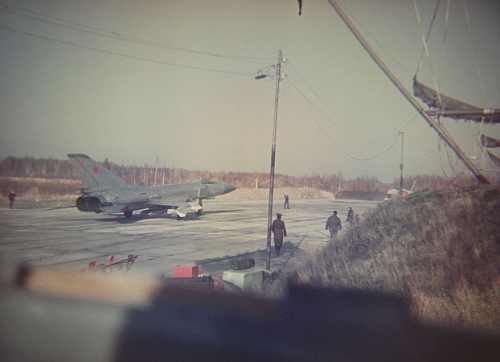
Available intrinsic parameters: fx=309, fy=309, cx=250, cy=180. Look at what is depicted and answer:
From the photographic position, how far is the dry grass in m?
4.37

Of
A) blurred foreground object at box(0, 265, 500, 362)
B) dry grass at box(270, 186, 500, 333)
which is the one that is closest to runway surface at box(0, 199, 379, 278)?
blurred foreground object at box(0, 265, 500, 362)

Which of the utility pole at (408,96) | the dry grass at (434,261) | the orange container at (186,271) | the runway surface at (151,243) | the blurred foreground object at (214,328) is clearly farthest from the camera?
the runway surface at (151,243)

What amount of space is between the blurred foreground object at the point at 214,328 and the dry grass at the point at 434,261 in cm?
28

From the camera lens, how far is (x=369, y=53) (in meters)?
5.73

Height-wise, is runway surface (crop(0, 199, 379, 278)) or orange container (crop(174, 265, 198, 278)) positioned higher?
orange container (crop(174, 265, 198, 278))

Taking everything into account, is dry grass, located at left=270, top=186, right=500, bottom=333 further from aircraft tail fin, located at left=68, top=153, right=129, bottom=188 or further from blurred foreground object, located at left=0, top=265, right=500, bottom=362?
aircraft tail fin, located at left=68, top=153, right=129, bottom=188

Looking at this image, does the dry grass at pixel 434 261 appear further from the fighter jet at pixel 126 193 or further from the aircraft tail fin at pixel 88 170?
the aircraft tail fin at pixel 88 170

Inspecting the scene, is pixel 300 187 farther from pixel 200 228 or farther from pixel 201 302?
pixel 201 302

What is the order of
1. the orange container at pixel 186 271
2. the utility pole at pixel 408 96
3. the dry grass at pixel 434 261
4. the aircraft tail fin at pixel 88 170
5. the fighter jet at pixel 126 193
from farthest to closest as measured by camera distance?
the aircraft tail fin at pixel 88 170 → the fighter jet at pixel 126 193 → the orange container at pixel 186 271 → the utility pole at pixel 408 96 → the dry grass at pixel 434 261

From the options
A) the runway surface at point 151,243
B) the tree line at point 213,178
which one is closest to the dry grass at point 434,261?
the runway surface at point 151,243

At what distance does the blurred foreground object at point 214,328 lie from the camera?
4098mm

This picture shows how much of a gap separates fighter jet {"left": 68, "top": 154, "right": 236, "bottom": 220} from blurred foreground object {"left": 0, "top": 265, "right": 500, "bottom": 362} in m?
14.7

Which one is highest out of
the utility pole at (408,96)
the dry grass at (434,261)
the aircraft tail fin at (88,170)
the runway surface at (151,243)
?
the utility pole at (408,96)

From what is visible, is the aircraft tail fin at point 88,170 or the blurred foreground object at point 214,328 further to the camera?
the aircraft tail fin at point 88,170
